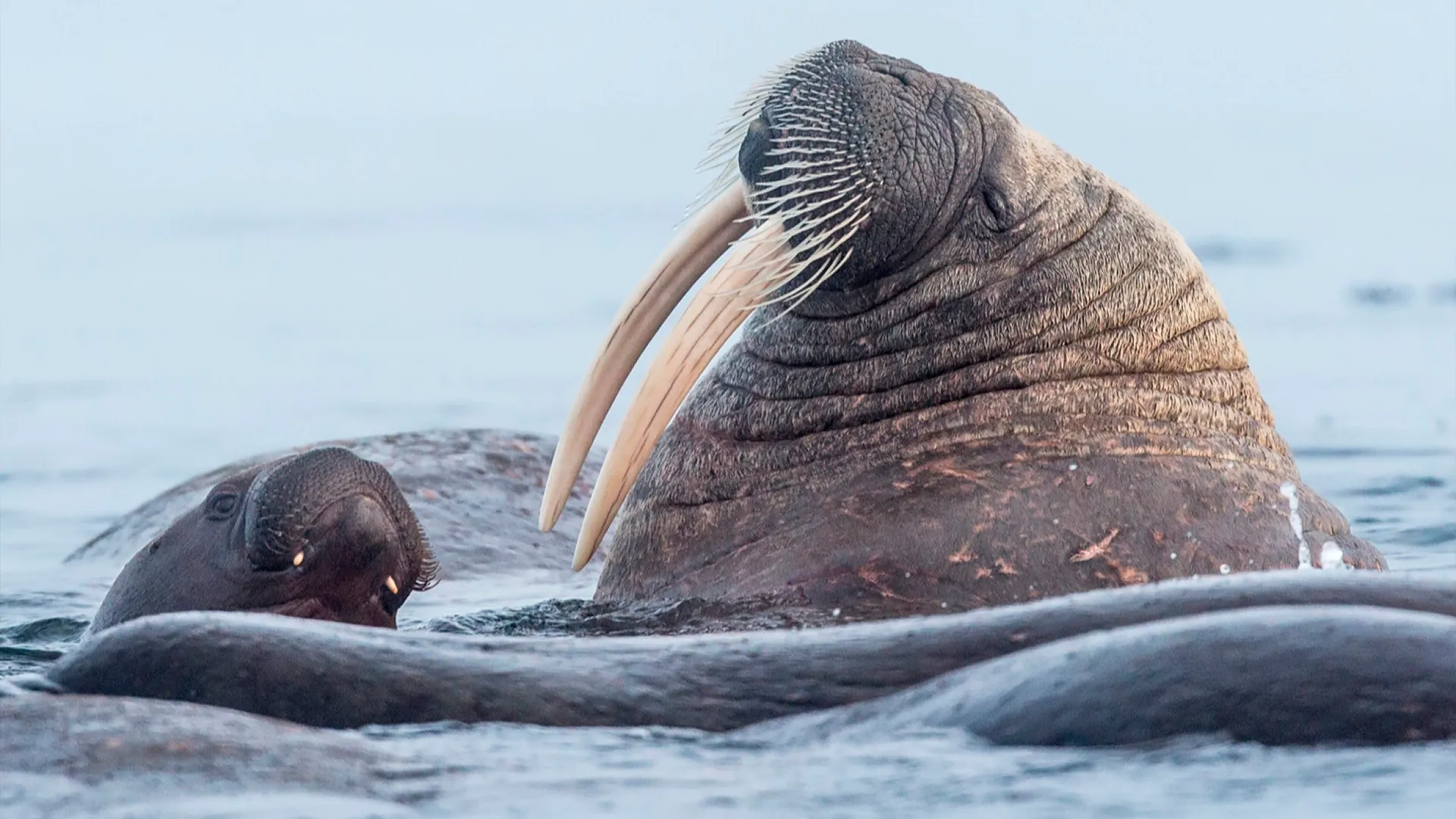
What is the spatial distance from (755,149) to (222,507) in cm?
178

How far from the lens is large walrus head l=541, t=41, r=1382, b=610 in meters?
6.12

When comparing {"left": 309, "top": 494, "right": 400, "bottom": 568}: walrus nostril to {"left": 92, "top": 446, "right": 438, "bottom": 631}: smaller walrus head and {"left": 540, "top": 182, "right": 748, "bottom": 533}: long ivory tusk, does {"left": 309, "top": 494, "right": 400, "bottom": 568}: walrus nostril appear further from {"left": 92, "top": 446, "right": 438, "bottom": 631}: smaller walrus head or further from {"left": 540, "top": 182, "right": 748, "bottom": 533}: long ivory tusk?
{"left": 540, "top": 182, "right": 748, "bottom": 533}: long ivory tusk

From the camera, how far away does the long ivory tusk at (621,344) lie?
6.42 metres

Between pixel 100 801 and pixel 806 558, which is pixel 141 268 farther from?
pixel 100 801

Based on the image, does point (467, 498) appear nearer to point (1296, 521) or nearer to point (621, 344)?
point (621, 344)

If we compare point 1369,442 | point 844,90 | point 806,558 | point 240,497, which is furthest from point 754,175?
point 1369,442

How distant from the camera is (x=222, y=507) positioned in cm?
618

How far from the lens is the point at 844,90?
6.34 metres

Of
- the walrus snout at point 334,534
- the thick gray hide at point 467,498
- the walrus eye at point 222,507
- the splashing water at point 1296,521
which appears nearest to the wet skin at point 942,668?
the walrus snout at point 334,534

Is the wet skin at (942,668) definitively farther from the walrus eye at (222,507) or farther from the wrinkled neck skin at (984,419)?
the walrus eye at (222,507)

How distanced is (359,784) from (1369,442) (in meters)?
11.5

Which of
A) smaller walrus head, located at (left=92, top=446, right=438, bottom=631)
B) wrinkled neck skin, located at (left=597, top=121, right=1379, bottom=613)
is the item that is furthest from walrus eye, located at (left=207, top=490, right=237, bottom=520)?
wrinkled neck skin, located at (left=597, top=121, right=1379, bottom=613)

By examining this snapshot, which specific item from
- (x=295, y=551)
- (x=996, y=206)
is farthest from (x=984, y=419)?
(x=295, y=551)

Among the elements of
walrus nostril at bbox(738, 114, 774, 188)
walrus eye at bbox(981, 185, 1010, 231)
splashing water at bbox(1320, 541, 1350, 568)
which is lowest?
splashing water at bbox(1320, 541, 1350, 568)
